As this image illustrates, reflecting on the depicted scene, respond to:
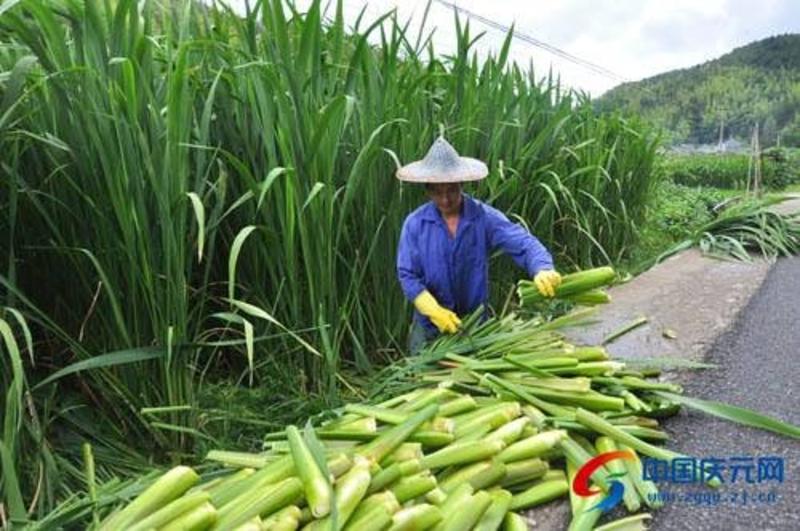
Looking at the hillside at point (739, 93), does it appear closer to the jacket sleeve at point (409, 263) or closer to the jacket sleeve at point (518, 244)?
the jacket sleeve at point (518, 244)

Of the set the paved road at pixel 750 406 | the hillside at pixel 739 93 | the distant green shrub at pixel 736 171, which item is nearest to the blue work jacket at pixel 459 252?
the paved road at pixel 750 406

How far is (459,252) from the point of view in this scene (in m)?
2.58

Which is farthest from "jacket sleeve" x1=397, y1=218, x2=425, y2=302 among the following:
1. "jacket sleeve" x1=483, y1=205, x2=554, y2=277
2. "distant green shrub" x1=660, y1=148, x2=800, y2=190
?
"distant green shrub" x1=660, y1=148, x2=800, y2=190

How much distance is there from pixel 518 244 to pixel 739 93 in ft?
213

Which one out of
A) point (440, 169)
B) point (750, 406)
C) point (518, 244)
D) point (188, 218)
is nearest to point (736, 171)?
point (518, 244)

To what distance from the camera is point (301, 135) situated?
2008 millimetres

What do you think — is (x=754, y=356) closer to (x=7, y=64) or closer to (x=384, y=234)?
(x=384, y=234)

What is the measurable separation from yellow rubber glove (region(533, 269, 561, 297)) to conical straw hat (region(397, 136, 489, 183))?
40 centimetres

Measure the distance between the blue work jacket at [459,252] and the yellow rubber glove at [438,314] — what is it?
0.04 metres

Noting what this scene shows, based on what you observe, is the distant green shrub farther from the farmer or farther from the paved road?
the farmer

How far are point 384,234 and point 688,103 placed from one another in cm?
6159

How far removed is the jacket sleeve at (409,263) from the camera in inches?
93.1

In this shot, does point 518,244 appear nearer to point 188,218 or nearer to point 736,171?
point 188,218

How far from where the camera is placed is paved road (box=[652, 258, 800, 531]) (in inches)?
57.7
